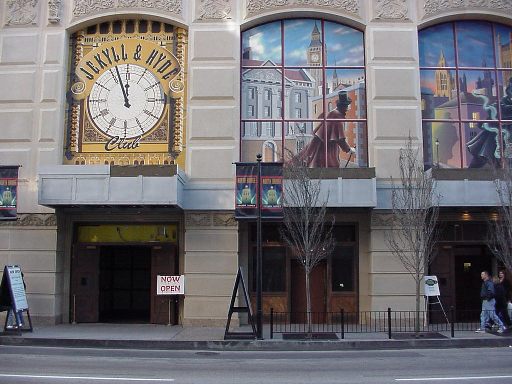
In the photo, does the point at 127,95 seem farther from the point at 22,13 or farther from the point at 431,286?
the point at 431,286

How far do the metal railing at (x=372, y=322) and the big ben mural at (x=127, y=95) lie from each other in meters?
6.67

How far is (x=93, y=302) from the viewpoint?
69.3 feet

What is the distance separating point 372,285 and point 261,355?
247 inches

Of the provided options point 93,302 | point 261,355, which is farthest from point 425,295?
point 93,302

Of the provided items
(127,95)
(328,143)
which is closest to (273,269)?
(328,143)

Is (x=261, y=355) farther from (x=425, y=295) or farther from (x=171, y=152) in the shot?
(x=171, y=152)

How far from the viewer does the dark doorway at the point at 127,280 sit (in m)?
23.3

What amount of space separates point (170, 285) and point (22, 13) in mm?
11400

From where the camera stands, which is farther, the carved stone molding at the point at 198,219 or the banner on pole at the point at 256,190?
the carved stone molding at the point at 198,219

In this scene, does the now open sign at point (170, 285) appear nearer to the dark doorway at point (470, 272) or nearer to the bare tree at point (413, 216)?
the bare tree at point (413, 216)

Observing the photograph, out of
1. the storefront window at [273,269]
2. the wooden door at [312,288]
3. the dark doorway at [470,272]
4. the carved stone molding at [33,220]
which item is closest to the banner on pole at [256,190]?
the storefront window at [273,269]

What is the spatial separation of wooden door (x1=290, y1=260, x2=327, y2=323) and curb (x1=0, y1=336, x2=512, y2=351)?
461 cm

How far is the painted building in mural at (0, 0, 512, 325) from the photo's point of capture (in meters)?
20.3

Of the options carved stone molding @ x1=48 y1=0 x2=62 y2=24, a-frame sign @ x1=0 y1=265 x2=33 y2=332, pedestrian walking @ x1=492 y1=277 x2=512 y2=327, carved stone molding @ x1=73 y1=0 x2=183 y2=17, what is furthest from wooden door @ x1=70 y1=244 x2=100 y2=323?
pedestrian walking @ x1=492 y1=277 x2=512 y2=327
